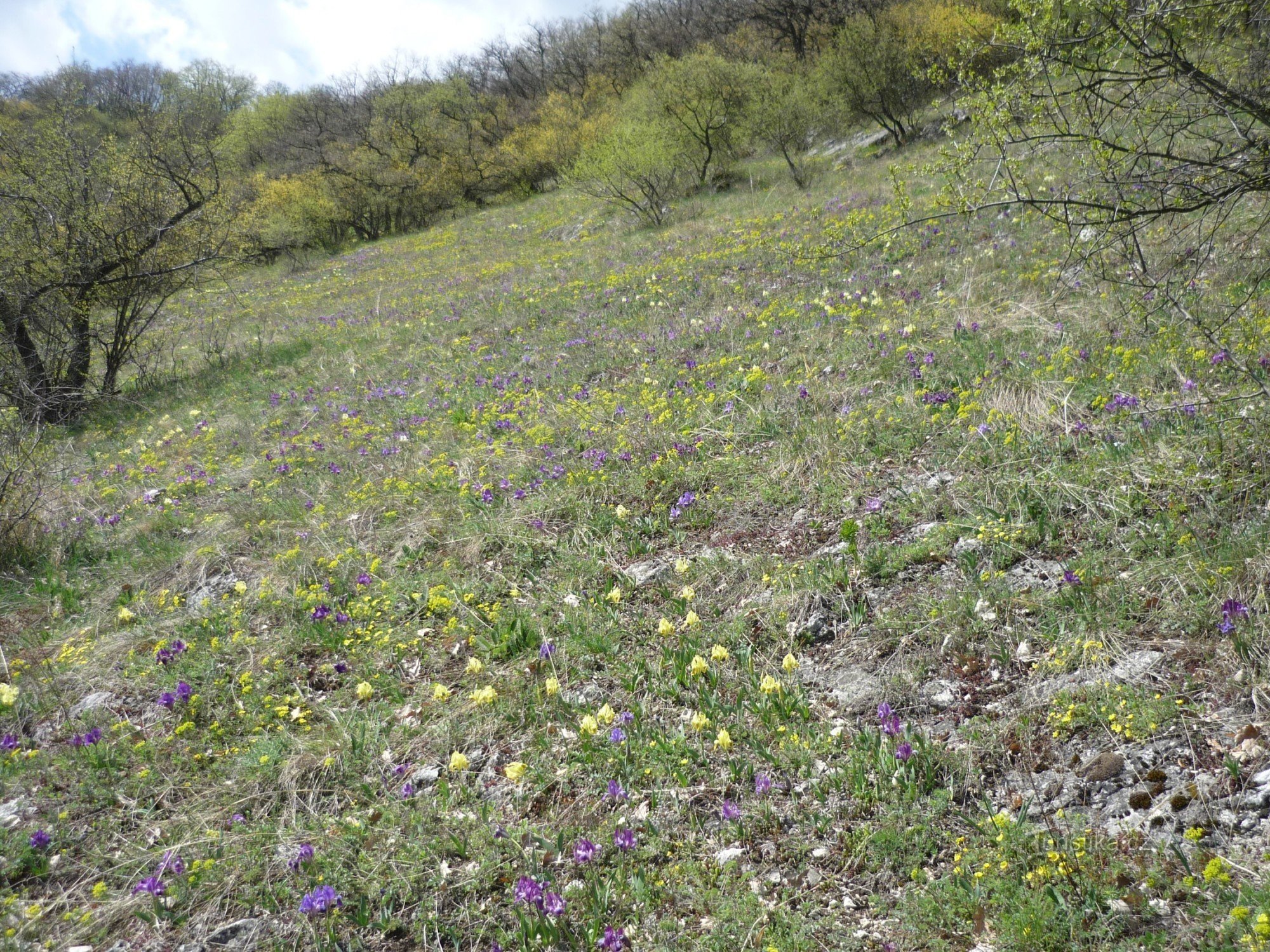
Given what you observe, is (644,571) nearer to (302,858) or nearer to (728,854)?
(728,854)

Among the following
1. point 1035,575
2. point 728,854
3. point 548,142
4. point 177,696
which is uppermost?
point 548,142

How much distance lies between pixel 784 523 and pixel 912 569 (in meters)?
1.12

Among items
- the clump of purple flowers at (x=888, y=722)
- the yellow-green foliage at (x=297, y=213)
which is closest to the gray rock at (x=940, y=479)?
the clump of purple flowers at (x=888, y=722)

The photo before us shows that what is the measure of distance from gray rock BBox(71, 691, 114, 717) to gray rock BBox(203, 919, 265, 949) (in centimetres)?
234

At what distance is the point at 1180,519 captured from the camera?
3.93 metres

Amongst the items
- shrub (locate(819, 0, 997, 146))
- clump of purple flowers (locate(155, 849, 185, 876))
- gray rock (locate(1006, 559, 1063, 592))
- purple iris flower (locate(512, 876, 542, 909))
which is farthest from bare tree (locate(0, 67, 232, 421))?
shrub (locate(819, 0, 997, 146))

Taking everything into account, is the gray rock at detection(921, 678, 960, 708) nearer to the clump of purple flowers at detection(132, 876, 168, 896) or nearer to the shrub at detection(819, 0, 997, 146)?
the clump of purple flowers at detection(132, 876, 168, 896)

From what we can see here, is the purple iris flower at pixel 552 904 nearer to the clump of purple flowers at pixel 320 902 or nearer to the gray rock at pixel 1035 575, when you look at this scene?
the clump of purple flowers at pixel 320 902

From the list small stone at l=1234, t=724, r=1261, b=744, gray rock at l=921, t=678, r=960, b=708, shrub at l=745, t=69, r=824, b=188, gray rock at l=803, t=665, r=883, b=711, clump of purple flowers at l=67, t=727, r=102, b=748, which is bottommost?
gray rock at l=921, t=678, r=960, b=708

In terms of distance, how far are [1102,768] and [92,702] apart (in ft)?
19.5

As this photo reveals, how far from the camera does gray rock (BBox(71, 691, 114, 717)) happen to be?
4.62 m

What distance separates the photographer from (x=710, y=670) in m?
4.06

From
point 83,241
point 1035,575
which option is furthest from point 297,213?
point 1035,575

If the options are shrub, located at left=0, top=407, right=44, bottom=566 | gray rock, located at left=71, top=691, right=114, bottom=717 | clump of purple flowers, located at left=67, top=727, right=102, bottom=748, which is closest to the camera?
clump of purple flowers, located at left=67, top=727, right=102, bottom=748
